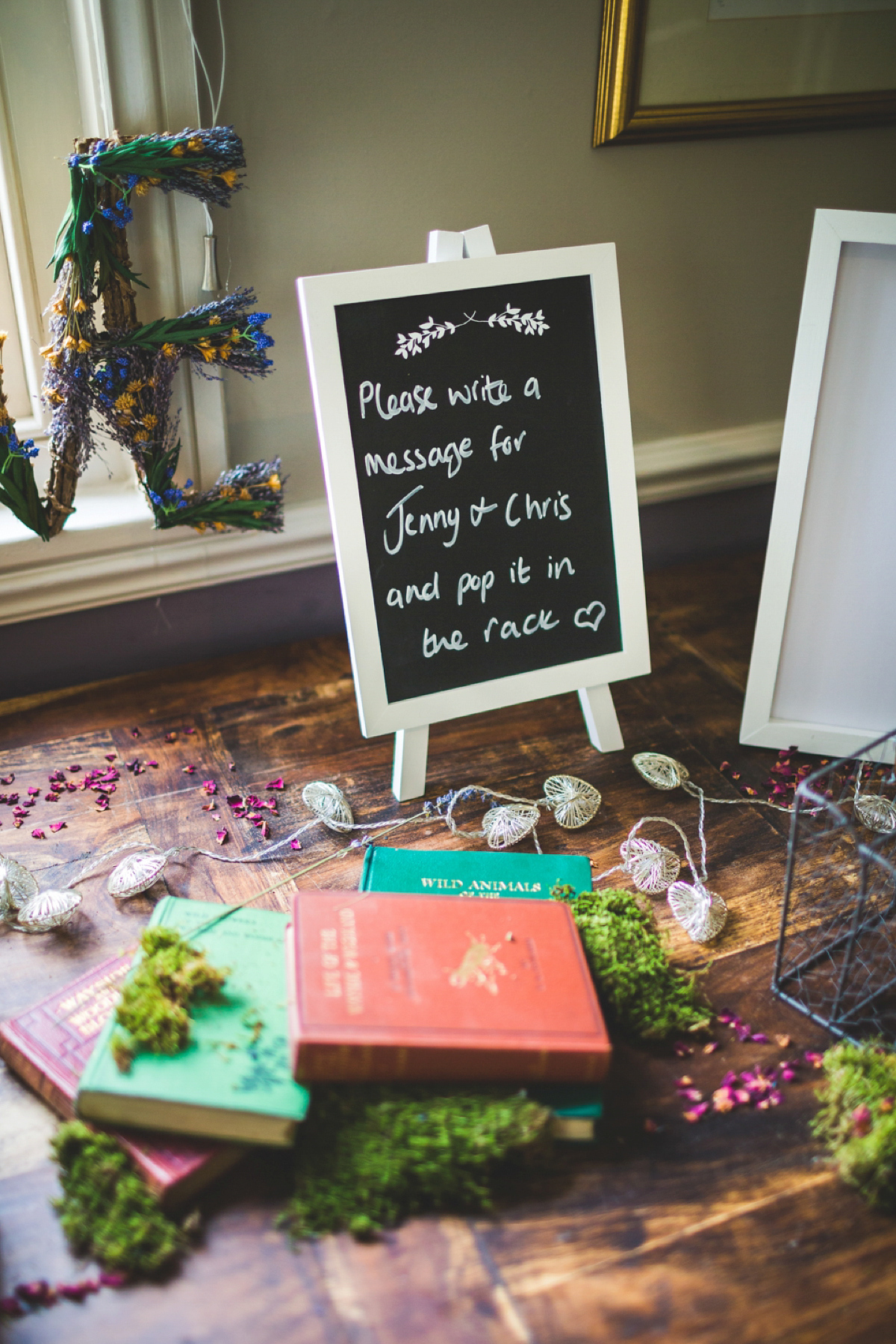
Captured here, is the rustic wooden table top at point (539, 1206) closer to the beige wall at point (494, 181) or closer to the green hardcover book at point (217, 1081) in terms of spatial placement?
the green hardcover book at point (217, 1081)

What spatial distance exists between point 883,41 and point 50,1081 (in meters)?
1.80

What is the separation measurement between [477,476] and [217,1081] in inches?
29.2

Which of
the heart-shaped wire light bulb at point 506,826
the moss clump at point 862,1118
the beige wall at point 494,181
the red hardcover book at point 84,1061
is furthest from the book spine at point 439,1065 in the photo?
the beige wall at point 494,181

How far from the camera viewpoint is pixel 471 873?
111 cm

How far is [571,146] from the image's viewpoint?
145 centimetres

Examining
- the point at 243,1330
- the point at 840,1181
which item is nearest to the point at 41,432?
the point at 243,1330

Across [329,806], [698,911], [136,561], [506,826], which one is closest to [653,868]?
[698,911]

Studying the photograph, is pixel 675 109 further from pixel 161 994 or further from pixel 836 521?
pixel 161 994

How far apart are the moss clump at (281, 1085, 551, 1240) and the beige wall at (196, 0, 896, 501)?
96 centimetres

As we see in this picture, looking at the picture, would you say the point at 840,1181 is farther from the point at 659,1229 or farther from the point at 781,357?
the point at 781,357

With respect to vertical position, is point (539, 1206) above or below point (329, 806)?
below

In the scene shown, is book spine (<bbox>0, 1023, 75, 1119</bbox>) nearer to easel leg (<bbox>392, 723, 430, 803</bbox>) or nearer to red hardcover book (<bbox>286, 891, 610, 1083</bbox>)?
red hardcover book (<bbox>286, 891, 610, 1083</bbox>)

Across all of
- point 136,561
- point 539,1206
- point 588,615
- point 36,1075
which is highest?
point 136,561

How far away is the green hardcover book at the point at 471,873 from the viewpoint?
1.09 meters
